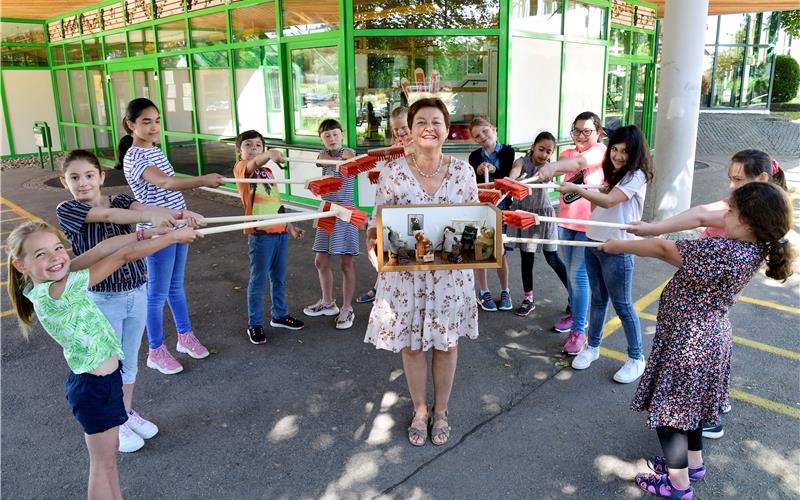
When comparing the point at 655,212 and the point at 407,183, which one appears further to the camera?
the point at 655,212

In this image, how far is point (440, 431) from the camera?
359 cm

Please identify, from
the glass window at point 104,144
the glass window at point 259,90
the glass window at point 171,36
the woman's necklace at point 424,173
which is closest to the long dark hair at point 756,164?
the woman's necklace at point 424,173

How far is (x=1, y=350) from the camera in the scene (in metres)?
5.02

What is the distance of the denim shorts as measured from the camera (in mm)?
2625

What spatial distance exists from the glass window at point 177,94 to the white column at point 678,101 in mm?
8850

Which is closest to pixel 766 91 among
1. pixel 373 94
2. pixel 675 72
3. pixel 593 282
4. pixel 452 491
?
pixel 675 72

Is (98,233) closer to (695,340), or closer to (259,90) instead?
(695,340)

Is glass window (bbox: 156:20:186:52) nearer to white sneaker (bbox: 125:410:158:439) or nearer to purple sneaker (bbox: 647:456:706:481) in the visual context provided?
white sneaker (bbox: 125:410:158:439)

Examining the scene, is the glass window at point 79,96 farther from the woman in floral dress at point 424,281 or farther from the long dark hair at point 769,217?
the long dark hair at point 769,217

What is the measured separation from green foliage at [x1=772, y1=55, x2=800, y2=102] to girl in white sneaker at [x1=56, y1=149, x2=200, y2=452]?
Answer: 3331 cm

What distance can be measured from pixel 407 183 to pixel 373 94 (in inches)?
225

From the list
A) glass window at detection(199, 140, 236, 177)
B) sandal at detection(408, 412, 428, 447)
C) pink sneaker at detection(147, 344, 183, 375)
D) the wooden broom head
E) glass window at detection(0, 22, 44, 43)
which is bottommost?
sandal at detection(408, 412, 428, 447)

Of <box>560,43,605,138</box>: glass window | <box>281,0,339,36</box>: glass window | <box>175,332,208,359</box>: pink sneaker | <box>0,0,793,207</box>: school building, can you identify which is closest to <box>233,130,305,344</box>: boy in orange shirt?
<box>175,332,208,359</box>: pink sneaker

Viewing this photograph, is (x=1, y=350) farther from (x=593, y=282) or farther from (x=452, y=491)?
(x=593, y=282)
